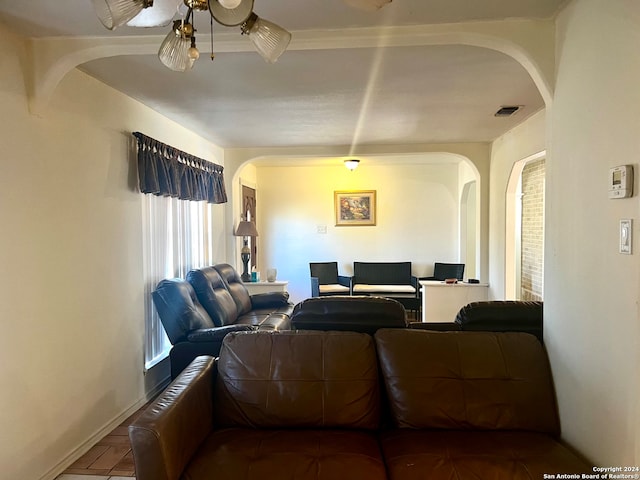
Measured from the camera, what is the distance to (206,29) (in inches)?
82.0

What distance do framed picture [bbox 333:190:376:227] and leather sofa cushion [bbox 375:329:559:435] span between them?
16.8 feet

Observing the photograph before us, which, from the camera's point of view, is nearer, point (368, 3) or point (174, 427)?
point (368, 3)

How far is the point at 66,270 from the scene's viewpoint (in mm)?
2561

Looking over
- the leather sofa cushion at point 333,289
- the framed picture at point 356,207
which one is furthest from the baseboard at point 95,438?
the framed picture at point 356,207

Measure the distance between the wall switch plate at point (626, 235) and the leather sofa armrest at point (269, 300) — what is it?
12.7 ft

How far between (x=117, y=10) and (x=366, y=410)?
5.90ft

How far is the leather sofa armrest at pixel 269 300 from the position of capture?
4.95 metres

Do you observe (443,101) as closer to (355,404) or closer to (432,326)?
(432,326)

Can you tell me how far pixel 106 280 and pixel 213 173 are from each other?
7.36 feet

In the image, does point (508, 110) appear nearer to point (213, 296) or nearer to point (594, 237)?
point (594, 237)

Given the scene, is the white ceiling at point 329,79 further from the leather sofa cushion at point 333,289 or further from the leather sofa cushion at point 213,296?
the leather sofa cushion at point 333,289

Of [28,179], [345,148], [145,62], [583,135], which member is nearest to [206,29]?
[145,62]

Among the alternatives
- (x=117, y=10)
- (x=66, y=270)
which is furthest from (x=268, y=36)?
(x=66, y=270)

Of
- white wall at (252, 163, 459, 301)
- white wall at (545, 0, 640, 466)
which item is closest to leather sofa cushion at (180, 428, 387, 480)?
white wall at (545, 0, 640, 466)
